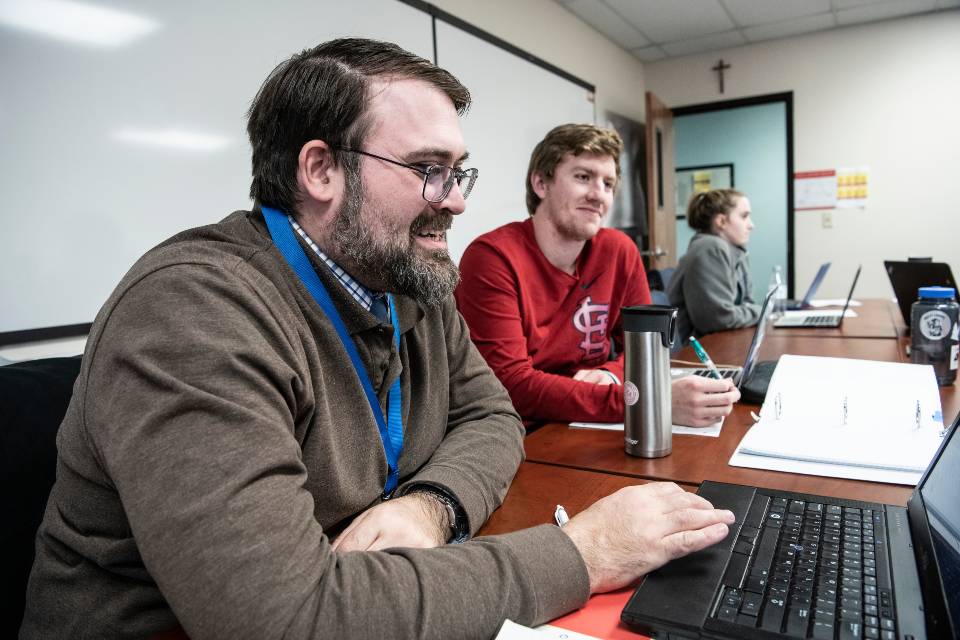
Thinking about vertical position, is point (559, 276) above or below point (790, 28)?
below

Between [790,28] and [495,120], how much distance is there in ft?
9.66

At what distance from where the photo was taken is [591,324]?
1813 mm

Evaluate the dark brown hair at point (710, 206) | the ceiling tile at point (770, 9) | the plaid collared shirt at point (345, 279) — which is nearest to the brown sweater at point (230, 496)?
the plaid collared shirt at point (345, 279)

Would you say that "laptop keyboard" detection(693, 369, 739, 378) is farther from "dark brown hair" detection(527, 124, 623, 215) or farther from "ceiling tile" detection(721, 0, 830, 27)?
"ceiling tile" detection(721, 0, 830, 27)

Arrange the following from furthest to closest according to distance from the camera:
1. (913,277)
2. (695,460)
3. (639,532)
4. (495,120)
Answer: (495,120) < (913,277) < (695,460) < (639,532)

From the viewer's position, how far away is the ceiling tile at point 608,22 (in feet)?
13.6

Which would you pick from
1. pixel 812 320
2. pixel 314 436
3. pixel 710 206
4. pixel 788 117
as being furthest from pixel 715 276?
pixel 788 117

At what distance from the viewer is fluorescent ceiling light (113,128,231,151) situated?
5.81 feet

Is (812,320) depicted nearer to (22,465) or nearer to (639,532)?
(639,532)

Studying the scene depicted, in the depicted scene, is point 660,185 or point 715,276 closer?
point 715,276

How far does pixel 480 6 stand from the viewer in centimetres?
329

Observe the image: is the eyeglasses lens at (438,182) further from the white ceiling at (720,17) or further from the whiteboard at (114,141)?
the white ceiling at (720,17)

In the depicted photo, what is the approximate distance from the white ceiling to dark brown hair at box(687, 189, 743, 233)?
1604 millimetres

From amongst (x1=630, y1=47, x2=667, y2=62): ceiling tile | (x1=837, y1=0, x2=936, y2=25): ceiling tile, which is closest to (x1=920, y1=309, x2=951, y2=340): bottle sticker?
(x1=837, y1=0, x2=936, y2=25): ceiling tile
